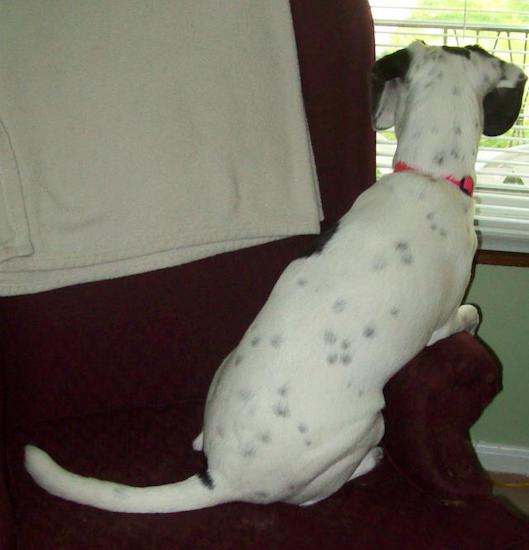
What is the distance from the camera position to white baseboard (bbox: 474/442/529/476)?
2152 mm

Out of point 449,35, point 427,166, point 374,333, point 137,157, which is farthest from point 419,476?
point 449,35

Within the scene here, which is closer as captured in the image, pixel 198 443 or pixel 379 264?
pixel 379 264

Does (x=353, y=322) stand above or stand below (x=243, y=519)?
above

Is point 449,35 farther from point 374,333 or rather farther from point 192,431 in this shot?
point 192,431

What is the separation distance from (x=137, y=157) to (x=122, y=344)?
1.38 feet

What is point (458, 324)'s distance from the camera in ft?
4.64

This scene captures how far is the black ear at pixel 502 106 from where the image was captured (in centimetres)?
139

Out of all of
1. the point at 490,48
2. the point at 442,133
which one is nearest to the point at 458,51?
the point at 442,133

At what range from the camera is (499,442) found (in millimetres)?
2174

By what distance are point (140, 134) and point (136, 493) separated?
678 mm

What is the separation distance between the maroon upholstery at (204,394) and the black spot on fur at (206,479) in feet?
0.20

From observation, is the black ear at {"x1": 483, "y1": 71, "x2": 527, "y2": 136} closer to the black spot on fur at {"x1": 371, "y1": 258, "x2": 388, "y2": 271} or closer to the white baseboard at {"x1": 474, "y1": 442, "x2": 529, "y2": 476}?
the black spot on fur at {"x1": 371, "y1": 258, "x2": 388, "y2": 271}

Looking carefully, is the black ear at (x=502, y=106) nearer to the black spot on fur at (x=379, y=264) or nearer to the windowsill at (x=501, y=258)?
the black spot on fur at (x=379, y=264)

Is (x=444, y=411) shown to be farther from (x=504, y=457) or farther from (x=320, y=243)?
(x=504, y=457)
